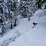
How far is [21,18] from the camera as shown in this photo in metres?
32.0

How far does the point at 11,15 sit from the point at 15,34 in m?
5.23

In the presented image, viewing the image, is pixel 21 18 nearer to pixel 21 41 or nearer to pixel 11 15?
pixel 11 15

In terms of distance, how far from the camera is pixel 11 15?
1054 inches

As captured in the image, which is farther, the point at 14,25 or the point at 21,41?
the point at 14,25

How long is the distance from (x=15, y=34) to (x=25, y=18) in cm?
986

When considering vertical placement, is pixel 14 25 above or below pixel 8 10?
below

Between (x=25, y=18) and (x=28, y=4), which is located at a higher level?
(x=28, y=4)

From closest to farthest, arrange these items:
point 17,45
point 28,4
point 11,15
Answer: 1. point 17,45
2. point 11,15
3. point 28,4

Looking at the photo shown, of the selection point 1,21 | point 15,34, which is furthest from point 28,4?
point 15,34

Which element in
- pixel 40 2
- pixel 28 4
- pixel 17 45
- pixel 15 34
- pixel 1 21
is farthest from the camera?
pixel 28 4

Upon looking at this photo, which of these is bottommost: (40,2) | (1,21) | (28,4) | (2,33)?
(2,33)

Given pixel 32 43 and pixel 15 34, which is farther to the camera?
pixel 15 34

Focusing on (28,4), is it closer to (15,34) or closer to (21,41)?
(15,34)

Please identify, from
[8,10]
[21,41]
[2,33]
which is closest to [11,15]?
[8,10]
